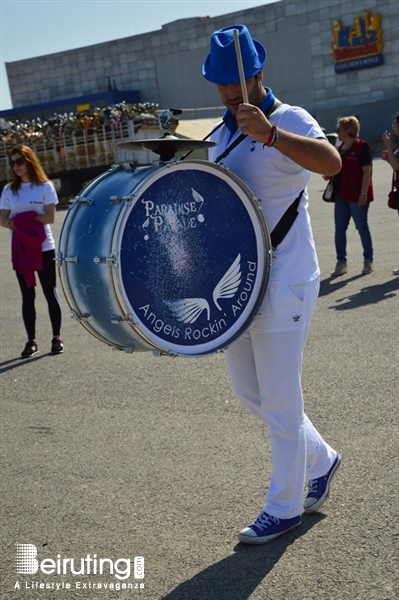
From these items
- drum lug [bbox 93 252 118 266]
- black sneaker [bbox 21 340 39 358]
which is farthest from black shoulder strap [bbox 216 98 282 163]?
black sneaker [bbox 21 340 39 358]

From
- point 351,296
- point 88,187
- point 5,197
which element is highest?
point 88,187

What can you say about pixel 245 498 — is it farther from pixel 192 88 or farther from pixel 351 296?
pixel 192 88

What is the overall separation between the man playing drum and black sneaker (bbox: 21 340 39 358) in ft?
16.2

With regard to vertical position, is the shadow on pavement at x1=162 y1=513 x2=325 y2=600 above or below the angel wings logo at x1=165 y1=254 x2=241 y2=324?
below

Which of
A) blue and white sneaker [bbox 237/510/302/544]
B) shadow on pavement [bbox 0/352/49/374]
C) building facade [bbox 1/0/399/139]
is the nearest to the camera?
blue and white sneaker [bbox 237/510/302/544]

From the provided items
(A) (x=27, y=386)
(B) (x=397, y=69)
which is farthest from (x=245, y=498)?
(B) (x=397, y=69)

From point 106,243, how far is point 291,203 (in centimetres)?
88

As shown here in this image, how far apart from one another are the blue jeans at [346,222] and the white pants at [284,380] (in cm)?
702

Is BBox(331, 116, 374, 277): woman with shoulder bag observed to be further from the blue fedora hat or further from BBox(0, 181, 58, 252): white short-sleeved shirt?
the blue fedora hat

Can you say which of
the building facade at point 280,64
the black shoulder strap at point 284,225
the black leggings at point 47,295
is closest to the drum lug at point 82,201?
the black shoulder strap at point 284,225

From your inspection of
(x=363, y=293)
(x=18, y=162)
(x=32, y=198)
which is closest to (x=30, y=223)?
(x=32, y=198)

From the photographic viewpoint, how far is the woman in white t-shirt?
8547 mm

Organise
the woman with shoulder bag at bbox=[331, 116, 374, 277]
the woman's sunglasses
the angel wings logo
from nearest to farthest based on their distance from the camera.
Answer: the angel wings logo → the woman's sunglasses → the woman with shoulder bag at bbox=[331, 116, 374, 277]

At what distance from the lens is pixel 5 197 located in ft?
Result: 28.6
